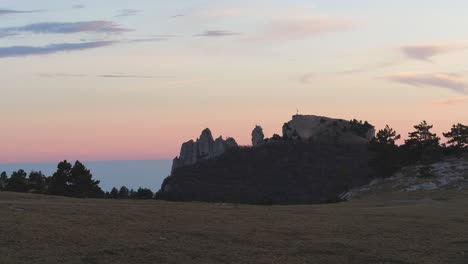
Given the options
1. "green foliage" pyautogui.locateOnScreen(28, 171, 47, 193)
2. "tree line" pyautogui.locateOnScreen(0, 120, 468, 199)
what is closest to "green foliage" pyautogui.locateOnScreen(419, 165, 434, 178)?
"tree line" pyautogui.locateOnScreen(0, 120, 468, 199)

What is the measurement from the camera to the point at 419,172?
74.1 m

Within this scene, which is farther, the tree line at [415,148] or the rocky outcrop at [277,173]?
the rocky outcrop at [277,173]

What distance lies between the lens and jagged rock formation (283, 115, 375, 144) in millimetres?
151538

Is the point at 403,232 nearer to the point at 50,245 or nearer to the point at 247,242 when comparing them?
the point at 247,242

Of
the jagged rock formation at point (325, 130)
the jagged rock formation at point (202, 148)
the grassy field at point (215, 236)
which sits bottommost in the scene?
the grassy field at point (215, 236)

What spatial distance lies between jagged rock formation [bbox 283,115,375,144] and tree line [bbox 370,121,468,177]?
59.2 m

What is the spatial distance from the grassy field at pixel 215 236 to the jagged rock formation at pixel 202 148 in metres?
117

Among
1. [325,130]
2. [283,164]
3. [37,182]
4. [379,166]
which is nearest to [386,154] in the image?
[379,166]

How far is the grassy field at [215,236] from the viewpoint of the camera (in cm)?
2119

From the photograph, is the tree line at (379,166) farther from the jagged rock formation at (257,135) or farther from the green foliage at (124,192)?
the jagged rock formation at (257,135)

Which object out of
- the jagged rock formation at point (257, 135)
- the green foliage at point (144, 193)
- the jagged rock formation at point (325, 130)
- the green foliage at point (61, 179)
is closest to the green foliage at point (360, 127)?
the jagged rock formation at point (325, 130)

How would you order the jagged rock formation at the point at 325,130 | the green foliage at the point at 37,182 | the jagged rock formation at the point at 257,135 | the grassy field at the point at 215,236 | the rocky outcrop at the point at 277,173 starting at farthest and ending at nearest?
the jagged rock formation at the point at 257,135 < the jagged rock formation at the point at 325,130 < the rocky outcrop at the point at 277,173 < the green foliage at the point at 37,182 < the grassy field at the point at 215,236

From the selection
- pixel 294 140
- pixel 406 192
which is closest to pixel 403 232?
pixel 406 192


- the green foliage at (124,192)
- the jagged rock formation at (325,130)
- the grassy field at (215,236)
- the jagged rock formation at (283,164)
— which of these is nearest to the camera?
the grassy field at (215,236)
